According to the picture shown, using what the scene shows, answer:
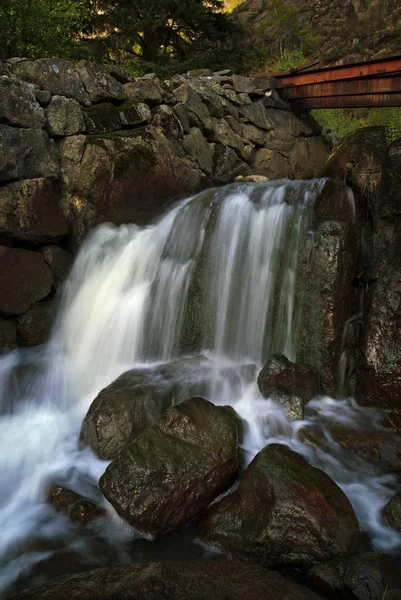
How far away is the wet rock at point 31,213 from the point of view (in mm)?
7695

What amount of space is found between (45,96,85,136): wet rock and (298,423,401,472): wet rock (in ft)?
23.3

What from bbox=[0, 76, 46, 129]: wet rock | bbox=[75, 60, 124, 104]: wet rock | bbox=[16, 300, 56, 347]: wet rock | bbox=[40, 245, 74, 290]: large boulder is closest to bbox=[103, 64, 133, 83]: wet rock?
bbox=[75, 60, 124, 104]: wet rock

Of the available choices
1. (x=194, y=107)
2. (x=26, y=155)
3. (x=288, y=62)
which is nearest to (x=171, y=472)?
(x=26, y=155)

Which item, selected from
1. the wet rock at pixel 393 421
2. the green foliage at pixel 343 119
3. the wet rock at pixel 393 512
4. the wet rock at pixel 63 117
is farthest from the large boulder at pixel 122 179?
the green foliage at pixel 343 119

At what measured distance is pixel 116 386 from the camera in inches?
237

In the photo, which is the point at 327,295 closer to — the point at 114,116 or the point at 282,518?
the point at 282,518

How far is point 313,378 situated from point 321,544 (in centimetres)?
282

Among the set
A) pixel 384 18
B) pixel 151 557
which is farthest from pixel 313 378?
pixel 384 18

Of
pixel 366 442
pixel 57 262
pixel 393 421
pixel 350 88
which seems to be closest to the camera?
pixel 366 442

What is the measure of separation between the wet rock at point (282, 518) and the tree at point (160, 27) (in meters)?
14.0

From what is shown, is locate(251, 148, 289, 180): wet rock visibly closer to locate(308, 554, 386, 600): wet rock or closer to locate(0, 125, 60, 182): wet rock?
locate(0, 125, 60, 182): wet rock

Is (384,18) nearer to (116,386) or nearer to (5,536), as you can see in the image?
(116,386)

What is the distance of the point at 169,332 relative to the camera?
731 centimetres

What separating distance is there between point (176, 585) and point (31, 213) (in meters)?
6.67
